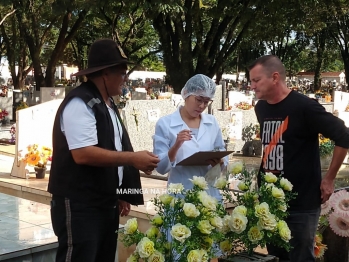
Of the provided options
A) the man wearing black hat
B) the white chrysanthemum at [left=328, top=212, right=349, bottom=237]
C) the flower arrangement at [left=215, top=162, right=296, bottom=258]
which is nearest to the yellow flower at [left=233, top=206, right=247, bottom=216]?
the flower arrangement at [left=215, top=162, right=296, bottom=258]

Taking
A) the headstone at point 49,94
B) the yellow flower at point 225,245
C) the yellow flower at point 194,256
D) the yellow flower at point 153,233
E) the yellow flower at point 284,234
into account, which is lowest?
the yellow flower at point 225,245

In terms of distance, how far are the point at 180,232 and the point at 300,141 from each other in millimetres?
1399

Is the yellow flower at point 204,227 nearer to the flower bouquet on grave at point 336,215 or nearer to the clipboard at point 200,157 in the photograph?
the clipboard at point 200,157

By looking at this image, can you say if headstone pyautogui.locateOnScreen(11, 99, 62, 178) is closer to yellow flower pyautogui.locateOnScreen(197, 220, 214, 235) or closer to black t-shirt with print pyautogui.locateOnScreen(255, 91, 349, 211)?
black t-shirt with print pyautogui.locateOnScreen(255, 91, 349, 211)

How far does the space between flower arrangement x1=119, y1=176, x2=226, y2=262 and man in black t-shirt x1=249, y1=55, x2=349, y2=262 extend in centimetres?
97

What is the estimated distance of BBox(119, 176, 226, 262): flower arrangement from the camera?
2145 mm

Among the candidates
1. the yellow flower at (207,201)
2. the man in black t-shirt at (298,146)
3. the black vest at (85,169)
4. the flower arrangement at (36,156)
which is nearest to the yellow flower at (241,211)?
the yellow flower at (207,201)

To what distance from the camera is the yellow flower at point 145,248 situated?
6.99 ft

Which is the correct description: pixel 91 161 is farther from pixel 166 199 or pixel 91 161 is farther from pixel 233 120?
pixel 233 120

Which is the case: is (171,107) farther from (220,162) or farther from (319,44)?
(319,44)

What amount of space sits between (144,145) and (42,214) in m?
5.10

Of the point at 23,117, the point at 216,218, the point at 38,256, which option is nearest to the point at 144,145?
the point at 23,117

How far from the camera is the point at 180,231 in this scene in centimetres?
211

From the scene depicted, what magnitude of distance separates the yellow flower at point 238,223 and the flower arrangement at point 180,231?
0.07 metres
